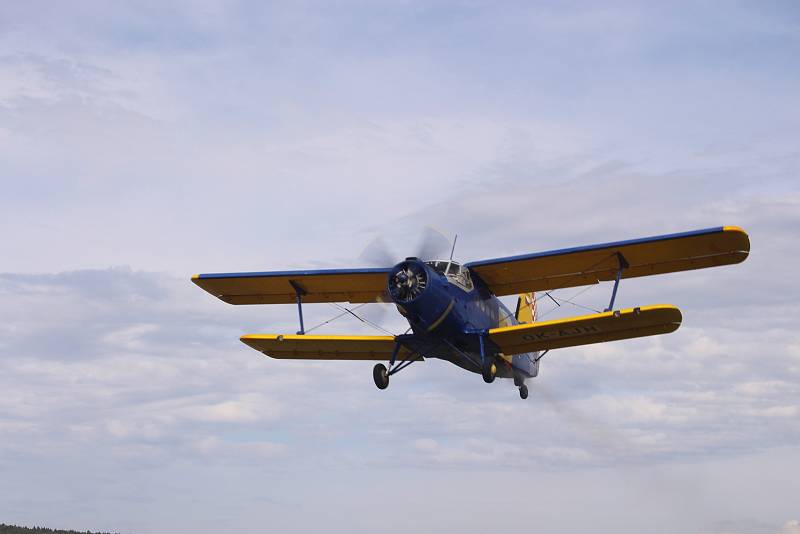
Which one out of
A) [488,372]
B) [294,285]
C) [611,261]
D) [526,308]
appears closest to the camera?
[488,372]

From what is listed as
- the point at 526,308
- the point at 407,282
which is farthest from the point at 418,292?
the point at 526,308

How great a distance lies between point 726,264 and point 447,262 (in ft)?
24.0

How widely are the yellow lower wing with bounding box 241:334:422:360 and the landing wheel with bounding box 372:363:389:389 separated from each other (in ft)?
4.36

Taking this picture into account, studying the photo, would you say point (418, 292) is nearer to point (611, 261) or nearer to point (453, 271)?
point (453, 271)

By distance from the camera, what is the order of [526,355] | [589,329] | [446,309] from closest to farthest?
[446,309], [589,329], [526,355]

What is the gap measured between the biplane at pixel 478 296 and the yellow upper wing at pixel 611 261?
3 cm

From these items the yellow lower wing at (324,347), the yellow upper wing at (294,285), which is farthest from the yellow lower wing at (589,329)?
the yellow upper wing at (294,285)

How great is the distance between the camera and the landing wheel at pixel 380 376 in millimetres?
25406

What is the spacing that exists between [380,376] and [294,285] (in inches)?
210

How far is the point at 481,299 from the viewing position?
26.7 m

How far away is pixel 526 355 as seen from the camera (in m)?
30.0

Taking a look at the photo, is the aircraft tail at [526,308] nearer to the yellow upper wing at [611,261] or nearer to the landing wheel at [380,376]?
the yellow upper wing at [611,261]

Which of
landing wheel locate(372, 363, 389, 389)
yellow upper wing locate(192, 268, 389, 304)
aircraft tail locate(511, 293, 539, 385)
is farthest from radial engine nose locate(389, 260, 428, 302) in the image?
aircraft tail locate(511, 293, 539, 385)

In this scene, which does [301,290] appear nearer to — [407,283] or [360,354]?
[360,354]
